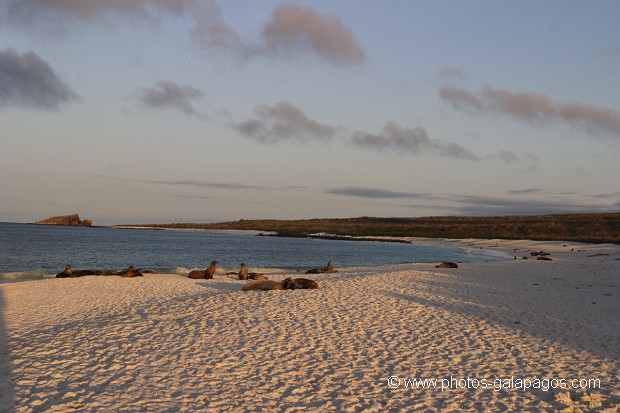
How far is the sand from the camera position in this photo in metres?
8.01

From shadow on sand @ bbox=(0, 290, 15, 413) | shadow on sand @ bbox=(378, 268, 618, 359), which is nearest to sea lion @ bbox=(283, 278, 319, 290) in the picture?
shadow on sand @ bbox=(378, 268, 618, 359)

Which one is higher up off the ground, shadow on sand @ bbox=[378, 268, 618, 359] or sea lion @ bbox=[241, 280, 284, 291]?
sea lion @ bbox=[241, 280, 284, 291]

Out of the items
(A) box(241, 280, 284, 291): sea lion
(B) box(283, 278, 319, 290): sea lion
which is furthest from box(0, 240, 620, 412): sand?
(A) box(241, 280, 284, 291): sea lion

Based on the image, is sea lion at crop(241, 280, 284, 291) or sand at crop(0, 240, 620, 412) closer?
sand at crop(0, 240, 620, 412)

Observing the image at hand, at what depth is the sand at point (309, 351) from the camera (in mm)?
8008

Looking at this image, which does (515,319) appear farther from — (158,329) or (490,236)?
(490,236)

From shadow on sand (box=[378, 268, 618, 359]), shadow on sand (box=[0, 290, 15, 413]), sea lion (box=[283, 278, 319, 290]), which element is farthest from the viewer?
sea lion (box=[283, 278, 319, 290])

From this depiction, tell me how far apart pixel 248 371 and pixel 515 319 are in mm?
8636

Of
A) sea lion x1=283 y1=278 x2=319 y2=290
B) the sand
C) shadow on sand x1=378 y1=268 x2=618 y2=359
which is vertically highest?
sea lion x1=283 y1=278 x2=319 y2=290

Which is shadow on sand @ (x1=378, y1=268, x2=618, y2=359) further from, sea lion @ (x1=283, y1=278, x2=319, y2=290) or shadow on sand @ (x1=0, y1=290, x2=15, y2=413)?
shadow on sand @ (x1=0, y1=290, x2=15, y2=413)

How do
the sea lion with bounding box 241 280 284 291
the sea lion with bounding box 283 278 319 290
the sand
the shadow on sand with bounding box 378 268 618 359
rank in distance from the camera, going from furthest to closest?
the sea lion with bounding box 283 278 319 290, the sea lion with bounding box 241 280 284 291, the shadow on sand with bounding box 378 268 618 359, the sand

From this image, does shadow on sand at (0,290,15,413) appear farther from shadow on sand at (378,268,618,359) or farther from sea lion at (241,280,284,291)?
shadow on sand at (378,268,618,359)

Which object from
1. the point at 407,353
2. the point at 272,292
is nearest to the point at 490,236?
the point at 272,292

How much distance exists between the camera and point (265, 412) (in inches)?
292
